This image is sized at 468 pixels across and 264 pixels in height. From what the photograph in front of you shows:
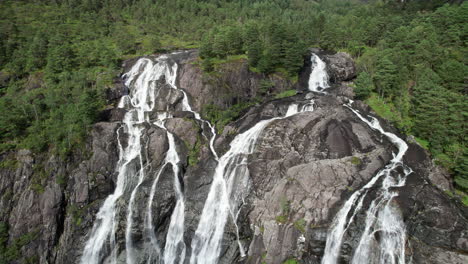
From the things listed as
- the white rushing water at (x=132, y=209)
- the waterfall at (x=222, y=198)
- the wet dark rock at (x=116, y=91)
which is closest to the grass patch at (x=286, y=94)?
the waterfall at (x=222, y=198)

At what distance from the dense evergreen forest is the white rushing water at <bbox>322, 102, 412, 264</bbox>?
28.8ft

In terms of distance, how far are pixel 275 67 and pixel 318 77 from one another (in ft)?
29.6

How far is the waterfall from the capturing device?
28469mm

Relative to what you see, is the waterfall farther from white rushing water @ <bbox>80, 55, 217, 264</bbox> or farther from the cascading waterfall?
the cascading waterfall

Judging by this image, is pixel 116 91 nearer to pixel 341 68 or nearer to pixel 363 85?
pixel 363 85

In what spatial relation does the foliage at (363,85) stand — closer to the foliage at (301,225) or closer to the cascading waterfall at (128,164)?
the foliage at (301,225)

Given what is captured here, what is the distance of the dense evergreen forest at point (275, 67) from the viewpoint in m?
33.2

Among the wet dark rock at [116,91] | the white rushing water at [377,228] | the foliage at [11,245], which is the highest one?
the wet dark rock at [116,91]

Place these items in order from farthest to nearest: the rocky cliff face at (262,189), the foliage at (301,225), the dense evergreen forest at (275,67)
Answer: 1. the dense evergreen forest at (275,67)
2. the foliage at (301,225)
3. the rocky cliff face at (262,189)

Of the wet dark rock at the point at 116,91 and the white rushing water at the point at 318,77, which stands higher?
the white rushing water at the point at 318,77

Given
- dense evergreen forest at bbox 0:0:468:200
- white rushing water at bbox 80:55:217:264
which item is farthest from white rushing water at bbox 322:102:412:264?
white rushing water at bbox 80:55:217:264

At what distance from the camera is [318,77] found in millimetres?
50625

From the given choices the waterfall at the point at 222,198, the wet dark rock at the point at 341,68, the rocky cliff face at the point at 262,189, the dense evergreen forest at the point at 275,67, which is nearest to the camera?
the rocky cliff face at the point at 262,189

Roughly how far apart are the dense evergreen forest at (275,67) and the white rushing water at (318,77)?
419 centimetres
